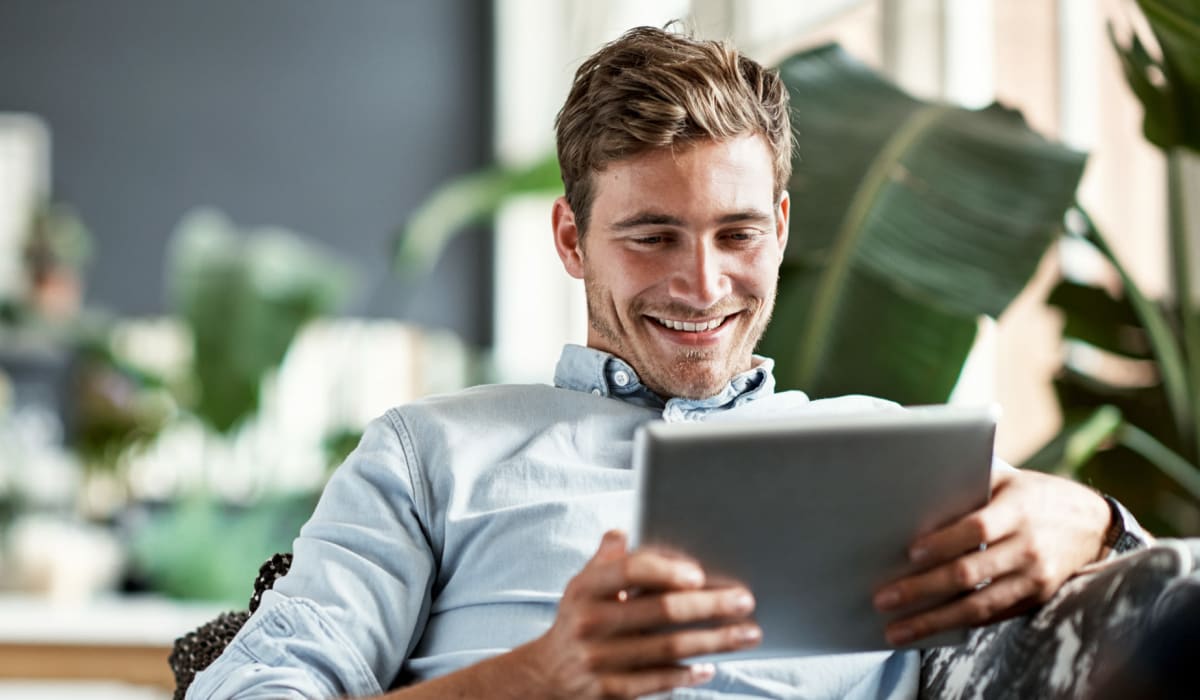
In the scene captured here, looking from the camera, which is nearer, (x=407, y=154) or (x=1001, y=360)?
(x=1001, y=360)

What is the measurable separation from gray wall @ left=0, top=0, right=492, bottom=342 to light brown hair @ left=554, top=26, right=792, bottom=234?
5.15 metres

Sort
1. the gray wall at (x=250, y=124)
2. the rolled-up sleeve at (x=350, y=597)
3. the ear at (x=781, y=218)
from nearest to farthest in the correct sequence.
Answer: the rolled-up sleeve at (x=350, y=597) → the ear at (x=781, y=218) → the gray wall at (x=250, y=124)

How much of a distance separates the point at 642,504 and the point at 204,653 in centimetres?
55

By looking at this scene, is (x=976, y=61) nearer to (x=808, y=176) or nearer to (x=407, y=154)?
(x=808, y=176)

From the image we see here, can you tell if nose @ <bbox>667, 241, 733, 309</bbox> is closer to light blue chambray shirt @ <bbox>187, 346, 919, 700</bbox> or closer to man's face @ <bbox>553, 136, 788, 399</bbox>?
man's face @ <bbox>553, 136, 788, 399</bbox>

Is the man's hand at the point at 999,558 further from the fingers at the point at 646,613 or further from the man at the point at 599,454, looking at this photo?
the fingers at the point at 646,613

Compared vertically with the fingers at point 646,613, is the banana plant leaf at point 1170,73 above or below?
above

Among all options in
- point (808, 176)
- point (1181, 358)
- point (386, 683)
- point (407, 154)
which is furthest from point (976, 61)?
point (407, 154)

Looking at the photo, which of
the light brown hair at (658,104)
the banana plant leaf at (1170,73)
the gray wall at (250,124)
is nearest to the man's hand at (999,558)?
the light brown hair at (658,104)

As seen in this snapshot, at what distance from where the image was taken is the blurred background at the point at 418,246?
1.61 meters

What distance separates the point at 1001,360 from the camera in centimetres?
259

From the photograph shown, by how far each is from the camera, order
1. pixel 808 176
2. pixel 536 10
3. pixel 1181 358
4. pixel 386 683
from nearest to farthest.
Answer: pixel 386 683
pixel 808 176
pixel 1181 358
pixel 536 10

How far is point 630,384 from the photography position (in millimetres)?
1258

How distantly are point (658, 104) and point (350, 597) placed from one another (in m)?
0.47
